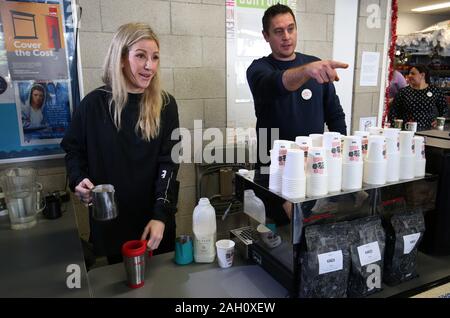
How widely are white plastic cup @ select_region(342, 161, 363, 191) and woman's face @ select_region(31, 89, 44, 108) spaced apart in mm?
1855

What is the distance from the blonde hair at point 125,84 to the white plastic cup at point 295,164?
2.64 ft

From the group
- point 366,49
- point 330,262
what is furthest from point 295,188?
point 366,49

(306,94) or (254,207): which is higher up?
(306,94)

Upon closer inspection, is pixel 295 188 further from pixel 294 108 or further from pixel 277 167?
pixel 294 108

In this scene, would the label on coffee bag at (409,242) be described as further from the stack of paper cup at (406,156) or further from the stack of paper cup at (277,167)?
the stack of paper cup at (277,167)

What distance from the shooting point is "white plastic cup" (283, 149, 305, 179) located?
3.63ft

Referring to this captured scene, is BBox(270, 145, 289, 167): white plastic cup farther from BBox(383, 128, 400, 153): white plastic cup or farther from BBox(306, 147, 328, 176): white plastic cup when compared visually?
BBox(383, 128, 400, 153): white plastic cup

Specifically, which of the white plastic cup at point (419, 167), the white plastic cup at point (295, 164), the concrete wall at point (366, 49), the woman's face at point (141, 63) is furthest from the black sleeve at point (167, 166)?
the concrete wall at point (366, 49)

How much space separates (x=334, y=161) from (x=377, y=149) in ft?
0.63

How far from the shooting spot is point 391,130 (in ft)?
4.36

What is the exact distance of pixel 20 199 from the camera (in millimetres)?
1726

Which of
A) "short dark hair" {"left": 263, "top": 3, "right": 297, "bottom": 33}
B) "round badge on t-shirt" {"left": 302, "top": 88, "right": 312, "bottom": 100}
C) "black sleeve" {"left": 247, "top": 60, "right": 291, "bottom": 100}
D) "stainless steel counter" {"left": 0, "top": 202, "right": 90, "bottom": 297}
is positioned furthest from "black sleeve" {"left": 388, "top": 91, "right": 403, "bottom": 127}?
"stainless steel counter" {"left": 0, "top": 202, "right": 90, "bottom": 297}
